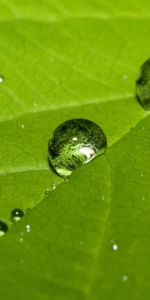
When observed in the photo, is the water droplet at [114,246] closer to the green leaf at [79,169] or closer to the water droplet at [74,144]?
the green leaf at [79,169]

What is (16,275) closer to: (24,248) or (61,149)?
(24,248)

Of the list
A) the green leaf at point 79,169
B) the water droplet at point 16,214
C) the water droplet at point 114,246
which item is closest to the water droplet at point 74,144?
the green leaf at point 79,169

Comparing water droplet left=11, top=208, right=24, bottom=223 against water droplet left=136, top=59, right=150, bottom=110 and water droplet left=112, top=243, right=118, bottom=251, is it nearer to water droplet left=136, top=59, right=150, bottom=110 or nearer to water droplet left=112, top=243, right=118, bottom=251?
water droplet left=112, top=243, right=118, bottom=251

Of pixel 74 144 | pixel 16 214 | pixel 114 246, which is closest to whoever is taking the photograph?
pixel 114 246

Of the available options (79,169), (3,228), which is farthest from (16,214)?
(79,169)

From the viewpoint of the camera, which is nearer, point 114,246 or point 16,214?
point 114,246

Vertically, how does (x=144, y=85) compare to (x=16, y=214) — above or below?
above

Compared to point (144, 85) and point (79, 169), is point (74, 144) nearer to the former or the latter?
point (79, 169)
